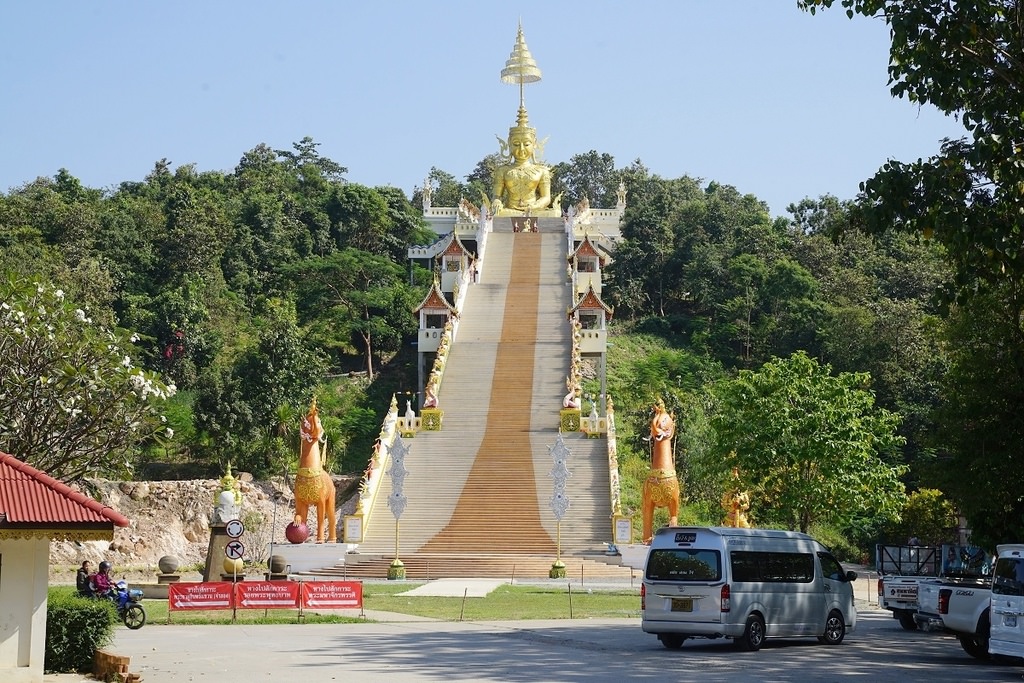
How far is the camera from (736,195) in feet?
312

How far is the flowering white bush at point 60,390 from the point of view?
2642cm

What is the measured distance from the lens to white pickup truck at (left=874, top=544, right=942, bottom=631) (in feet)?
80.5

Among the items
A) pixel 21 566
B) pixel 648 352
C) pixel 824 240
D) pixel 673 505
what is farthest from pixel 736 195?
pixel 21 566

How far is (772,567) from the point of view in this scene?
2119 cm

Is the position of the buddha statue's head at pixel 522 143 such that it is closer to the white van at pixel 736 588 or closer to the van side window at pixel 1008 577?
the white van at pixel 736 588

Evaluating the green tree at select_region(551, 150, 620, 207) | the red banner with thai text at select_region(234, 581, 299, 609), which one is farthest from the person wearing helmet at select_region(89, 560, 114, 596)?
the green tree at select_region(551, 150, 620, 207)

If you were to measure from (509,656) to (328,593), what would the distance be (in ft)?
25.6

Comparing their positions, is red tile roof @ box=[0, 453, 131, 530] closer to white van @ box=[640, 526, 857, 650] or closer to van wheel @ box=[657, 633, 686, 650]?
white van @ box=[640, 526, 857, 650]

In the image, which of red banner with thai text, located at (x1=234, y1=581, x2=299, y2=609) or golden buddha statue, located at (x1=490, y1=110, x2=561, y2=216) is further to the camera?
golden buddha statue, located at (x1=490, y1=110, x2=561, y2=216)

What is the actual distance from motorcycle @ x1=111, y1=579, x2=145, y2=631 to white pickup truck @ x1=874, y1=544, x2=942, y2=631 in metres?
13.2

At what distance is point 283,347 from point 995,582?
3469cm

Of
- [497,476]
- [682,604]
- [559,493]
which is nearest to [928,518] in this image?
[559,493]

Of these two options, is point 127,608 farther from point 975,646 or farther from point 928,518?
point 928,518

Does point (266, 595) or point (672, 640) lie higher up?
point (266, 595)
